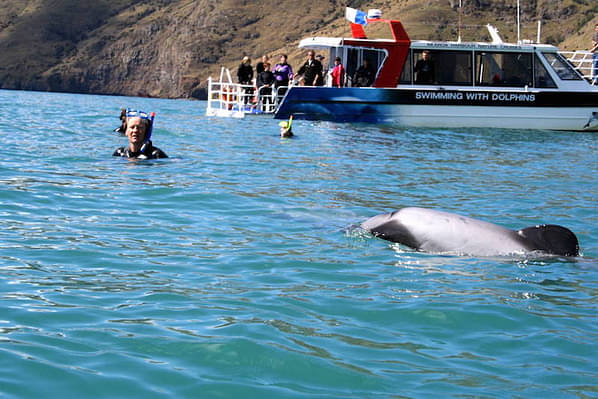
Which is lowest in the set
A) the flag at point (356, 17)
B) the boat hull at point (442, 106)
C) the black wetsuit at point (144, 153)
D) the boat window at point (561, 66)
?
the black wetsuit at point (144, 153)

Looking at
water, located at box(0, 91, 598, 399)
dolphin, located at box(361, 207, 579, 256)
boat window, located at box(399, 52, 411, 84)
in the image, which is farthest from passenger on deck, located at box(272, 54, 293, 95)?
dolphin, located at box(361, 207, 579, 256)

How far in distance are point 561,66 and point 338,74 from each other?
6648 millimetres

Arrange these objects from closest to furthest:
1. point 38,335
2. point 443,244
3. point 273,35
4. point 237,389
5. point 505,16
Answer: point 237,389
point 38,335
point 443,244
point 505,16
point 273,35

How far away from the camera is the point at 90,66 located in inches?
4914

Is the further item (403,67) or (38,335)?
(403,67)

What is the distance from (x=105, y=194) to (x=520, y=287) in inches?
193

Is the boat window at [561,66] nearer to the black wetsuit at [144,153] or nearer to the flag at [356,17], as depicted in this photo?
the flag at [356,17]

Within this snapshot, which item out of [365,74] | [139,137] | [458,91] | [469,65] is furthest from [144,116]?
[469,65]

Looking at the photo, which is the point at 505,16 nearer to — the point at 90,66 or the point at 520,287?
the point at 90,66

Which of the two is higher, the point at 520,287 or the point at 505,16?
the point at 505,16

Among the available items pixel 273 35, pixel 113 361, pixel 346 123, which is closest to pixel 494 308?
pixel 113 361

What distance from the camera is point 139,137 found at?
438 inches

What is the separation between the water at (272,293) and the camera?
11.4 ft

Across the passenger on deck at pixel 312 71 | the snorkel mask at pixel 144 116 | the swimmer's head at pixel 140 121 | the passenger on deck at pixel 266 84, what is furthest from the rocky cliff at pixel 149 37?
the swimmer's head at pixel 140 121
